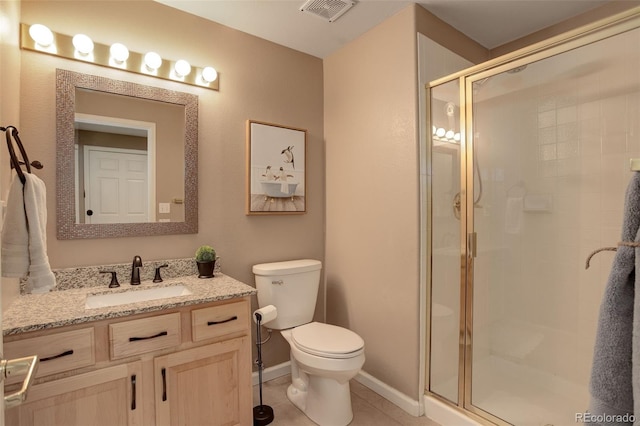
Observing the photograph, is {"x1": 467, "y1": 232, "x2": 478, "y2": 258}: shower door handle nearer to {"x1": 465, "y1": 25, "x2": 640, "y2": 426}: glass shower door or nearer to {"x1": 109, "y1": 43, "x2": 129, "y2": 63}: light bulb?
{"x1": 465, "y1": 25, "x2": 640, "y2": 426}: glass shower door

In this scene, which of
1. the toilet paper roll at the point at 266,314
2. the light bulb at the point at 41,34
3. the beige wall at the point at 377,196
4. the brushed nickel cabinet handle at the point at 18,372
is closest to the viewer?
the brushed nickel cabinet handle at the point at 18,372

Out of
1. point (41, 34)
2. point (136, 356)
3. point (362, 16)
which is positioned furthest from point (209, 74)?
point (136, 356)

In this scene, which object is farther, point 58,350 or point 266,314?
point 266,314

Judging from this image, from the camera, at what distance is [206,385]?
1.62m

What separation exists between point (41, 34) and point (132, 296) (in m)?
1.35

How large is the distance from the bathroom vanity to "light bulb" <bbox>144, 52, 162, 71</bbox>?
124 cm

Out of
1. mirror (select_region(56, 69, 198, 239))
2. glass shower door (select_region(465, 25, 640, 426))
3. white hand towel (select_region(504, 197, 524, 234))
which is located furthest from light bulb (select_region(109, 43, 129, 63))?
white hand towel (select_region(504, 197, 524, 234))

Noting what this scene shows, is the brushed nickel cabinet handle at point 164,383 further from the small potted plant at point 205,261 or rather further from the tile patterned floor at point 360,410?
the tile patterned floor at point 360,410

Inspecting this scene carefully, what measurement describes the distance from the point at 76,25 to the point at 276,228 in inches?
63.6

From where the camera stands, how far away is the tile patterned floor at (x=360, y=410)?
1.97 metres

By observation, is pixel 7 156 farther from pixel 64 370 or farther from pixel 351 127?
pixel 351 127

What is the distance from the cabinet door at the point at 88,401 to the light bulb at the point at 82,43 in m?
1.56

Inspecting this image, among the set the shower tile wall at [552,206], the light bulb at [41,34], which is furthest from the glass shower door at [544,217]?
the light bulb at [41,34]

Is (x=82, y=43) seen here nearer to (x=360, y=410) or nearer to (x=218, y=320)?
(x=218, y=320)
